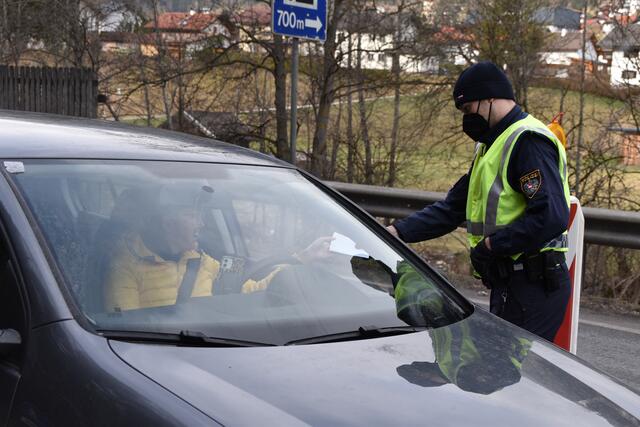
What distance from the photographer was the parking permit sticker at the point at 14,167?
9.72 ft

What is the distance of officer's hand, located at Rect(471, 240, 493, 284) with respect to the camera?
4199mm

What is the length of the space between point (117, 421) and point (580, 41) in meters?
14.7

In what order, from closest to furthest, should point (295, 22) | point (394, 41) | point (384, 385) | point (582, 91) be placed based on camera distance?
point (384, 385), point (295, 22), point (582, 91), point (394, 41)

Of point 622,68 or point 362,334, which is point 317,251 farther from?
point 622,68

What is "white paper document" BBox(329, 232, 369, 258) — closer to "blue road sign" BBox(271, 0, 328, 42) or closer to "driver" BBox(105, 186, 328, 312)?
"driver" BBox(105, 186, 328, 312)

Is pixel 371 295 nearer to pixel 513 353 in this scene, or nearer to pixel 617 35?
pixel 513 353

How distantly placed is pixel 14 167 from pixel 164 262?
1.74ft

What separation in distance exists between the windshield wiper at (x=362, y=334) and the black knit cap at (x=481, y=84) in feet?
4.62

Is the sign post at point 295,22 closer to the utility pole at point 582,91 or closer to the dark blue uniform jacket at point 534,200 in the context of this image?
the utility pole at point 582,91

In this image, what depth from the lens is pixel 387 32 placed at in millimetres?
15820

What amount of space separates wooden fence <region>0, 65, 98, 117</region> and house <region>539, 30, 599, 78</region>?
7154mm

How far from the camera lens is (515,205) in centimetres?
418

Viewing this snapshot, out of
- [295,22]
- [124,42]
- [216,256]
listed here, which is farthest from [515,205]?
[124,42]

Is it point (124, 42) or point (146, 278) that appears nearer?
point (146, 278)
